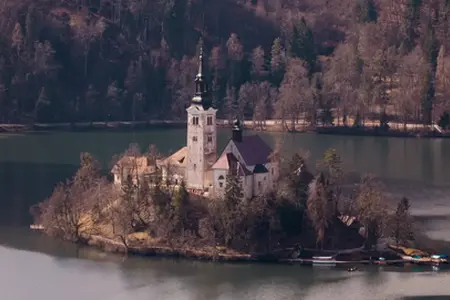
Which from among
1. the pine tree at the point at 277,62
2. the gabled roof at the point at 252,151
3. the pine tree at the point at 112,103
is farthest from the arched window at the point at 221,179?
the pine tree at the point at 277,62

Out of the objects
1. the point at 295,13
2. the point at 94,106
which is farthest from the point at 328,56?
the point at 94,106

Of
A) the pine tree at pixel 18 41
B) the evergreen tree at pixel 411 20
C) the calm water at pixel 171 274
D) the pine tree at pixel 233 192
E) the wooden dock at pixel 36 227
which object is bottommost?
the calm water at pixel 171 274

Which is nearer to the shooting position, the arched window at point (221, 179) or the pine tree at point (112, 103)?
the arched window at point (221, 179)

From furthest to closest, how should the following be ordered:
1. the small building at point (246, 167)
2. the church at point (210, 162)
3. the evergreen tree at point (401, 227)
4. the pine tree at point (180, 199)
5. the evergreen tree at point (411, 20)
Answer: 1. the evergreen tree at point (411, 20)
2. the church at point (210, 162)
3. the small building at point (246, 167)
4. the evergreen tree at point (401, 227)
5. the pine tree at point (180, 199)

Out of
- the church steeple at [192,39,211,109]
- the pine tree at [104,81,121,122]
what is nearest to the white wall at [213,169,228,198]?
the church steeple at [192,39,211,109]

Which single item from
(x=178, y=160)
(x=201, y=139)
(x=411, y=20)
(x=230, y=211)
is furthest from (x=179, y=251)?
(x=411, y=20)

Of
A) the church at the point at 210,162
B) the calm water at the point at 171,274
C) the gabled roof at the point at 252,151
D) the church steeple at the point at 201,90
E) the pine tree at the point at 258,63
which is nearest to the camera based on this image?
the calm water at the point at 171,274

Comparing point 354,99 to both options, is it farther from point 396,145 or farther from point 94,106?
point 94,106

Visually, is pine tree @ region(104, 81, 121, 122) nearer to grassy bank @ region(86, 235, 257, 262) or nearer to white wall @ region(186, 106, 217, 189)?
white wall @ region(186, 106, 217, 189)

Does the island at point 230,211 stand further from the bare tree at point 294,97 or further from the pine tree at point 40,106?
the pine tree at point 40,106
